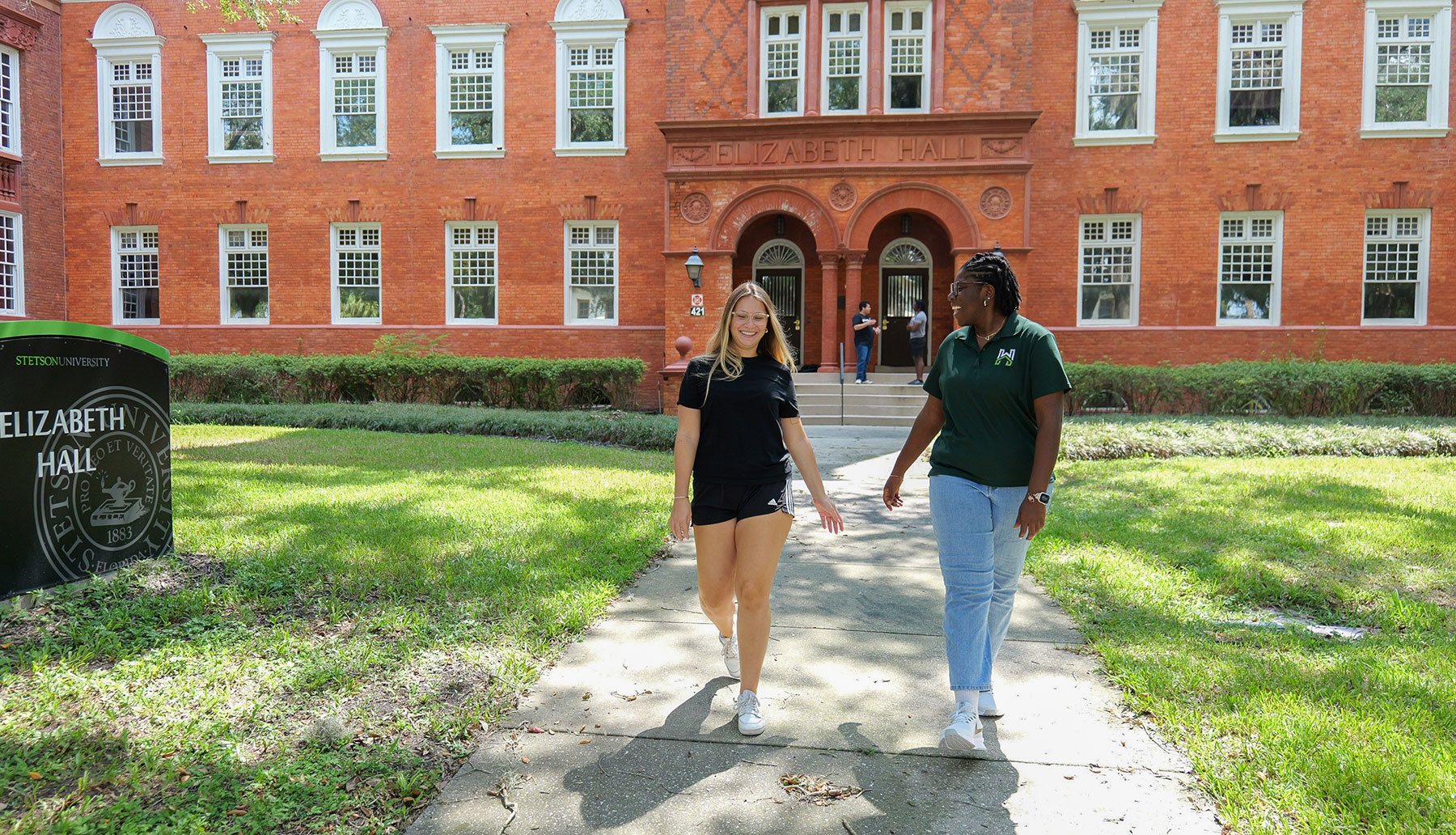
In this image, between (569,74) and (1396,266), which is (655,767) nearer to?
(569,74)

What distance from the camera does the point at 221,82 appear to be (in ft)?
71.7

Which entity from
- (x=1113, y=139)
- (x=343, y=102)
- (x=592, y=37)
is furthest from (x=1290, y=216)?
(x=343, y=102)

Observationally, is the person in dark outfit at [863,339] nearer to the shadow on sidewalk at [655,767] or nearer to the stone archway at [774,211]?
the stone archway at [774,211]

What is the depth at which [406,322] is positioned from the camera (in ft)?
71.0

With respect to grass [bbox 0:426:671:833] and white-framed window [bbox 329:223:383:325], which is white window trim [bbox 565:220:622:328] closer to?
white-framed window [bbox 329:223:383:325]

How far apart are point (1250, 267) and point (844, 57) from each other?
992 centimetres

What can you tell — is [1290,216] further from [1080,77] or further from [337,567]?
[337,567]

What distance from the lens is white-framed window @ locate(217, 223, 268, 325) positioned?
22.1m

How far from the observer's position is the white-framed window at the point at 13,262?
69.9ft

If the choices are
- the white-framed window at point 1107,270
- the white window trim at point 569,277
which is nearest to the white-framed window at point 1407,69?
the white-framed window at point 1107,270

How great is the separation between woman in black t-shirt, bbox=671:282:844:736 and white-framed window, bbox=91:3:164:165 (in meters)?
23.6

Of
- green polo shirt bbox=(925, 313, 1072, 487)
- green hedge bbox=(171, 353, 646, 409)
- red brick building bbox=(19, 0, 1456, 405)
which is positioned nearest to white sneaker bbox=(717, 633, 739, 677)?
green polo shirt bbox=(925, 313, 1072, 487)

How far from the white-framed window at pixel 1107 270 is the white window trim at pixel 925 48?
4559 millimetres

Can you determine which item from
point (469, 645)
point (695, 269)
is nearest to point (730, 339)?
point (469, 645)
